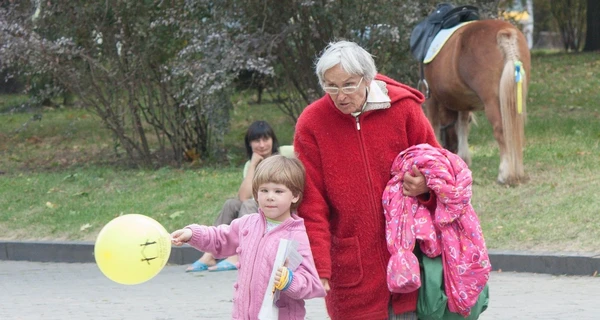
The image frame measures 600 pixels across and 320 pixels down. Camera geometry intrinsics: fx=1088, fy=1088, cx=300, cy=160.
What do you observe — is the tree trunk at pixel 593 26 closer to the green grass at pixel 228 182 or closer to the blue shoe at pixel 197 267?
the green grass at pixel 228 182

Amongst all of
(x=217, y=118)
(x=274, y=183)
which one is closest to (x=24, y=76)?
(x=217, y=118)

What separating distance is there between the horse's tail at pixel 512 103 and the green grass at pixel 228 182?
27 cm

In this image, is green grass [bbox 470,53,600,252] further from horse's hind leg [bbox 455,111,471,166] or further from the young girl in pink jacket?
the young girl in pink jacket

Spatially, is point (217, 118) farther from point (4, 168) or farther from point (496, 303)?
point (496, 303)

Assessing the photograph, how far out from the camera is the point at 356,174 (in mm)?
4527

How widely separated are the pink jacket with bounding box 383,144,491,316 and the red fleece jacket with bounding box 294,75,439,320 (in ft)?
0.33

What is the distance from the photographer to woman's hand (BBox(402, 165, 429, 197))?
14.4 ft

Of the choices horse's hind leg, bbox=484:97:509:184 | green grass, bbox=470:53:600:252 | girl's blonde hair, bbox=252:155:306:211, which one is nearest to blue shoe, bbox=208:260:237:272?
green grass, bbox=470:53:600:252

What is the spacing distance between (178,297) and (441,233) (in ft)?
15.9

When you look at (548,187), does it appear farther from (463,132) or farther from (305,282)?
(305,282)

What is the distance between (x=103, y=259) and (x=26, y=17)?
35.6 feet

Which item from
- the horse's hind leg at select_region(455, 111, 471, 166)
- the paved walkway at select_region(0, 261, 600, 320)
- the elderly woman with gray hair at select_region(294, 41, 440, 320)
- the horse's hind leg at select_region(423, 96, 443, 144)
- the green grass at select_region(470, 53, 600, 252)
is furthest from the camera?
the horse's hind leg at select_region(423, 96, 443, 144)

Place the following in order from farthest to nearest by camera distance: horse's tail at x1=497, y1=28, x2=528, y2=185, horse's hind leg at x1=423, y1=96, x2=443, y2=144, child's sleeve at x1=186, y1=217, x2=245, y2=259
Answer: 1. horse's hind leg at x1=423, y1=96, x2=443, y2=144
2. horse's tail at x1=497, y1=28, x2=528, y2=185
3. child's sleeve at x1=186, y1=217, x2=245, y2=259

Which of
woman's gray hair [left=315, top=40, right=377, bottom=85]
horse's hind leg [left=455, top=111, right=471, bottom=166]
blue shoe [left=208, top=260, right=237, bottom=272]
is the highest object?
woman's gray hair [left=315, top=40, right=377, bottom=85]
